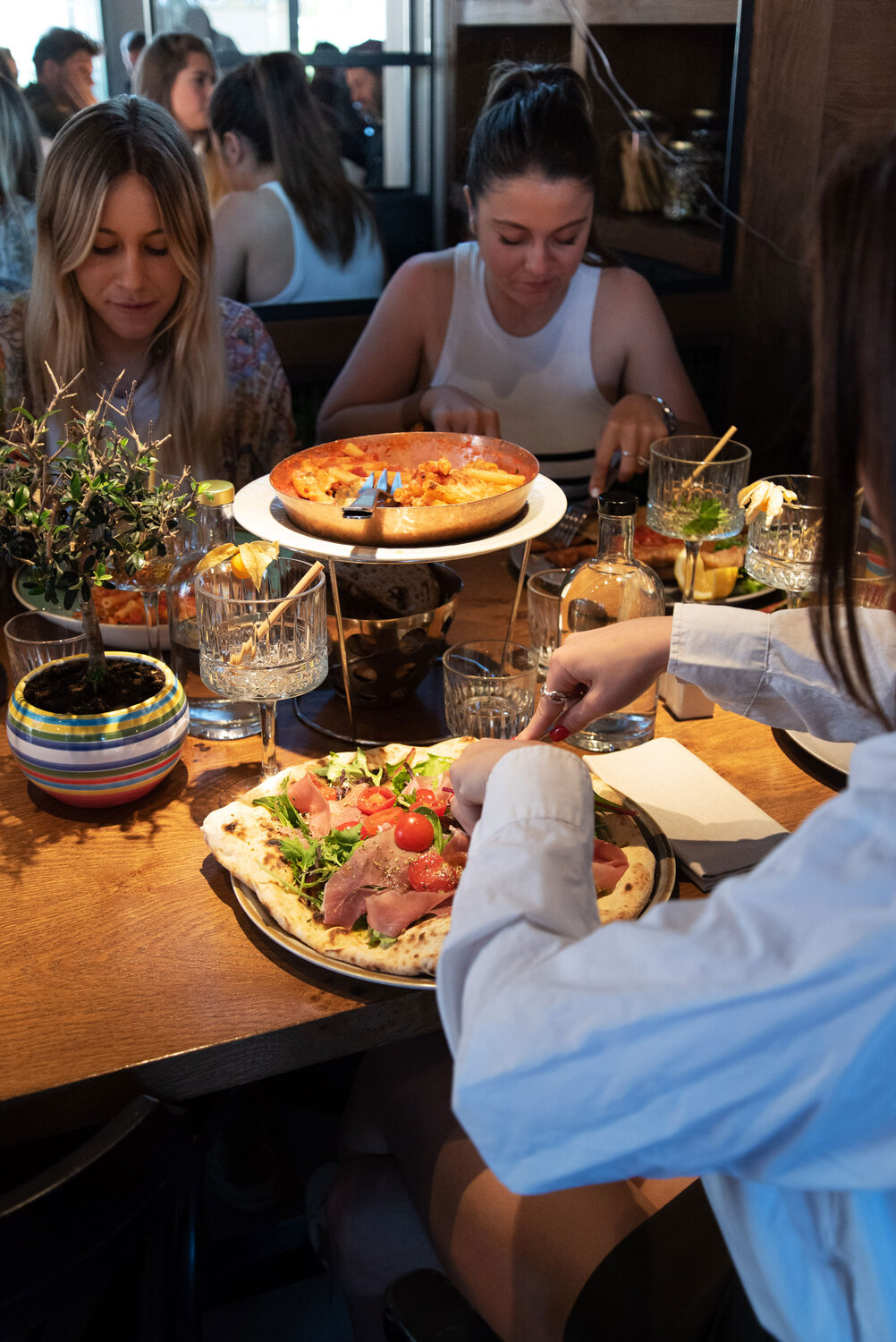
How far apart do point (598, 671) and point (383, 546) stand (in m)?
0.31

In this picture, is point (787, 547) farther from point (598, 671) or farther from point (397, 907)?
point (397, 907)

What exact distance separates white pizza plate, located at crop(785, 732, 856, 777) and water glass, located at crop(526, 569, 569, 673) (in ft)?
1.12

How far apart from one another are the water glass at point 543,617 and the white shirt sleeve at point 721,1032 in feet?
2.69

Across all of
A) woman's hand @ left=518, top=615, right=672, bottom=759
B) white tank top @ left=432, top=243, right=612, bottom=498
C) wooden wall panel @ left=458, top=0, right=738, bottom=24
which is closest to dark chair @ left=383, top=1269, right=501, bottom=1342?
woman's hand @ left=518, top=615, right=672, bottom=759

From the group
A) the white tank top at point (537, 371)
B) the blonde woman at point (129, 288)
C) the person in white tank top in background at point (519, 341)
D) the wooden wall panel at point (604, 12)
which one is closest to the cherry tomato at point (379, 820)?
the blonde woman at point (129, 288)

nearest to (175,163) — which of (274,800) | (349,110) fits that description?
(349,110)

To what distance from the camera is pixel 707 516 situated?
1.62m

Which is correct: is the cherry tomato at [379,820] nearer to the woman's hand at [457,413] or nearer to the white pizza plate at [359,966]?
the white pizza plate at [359,966]

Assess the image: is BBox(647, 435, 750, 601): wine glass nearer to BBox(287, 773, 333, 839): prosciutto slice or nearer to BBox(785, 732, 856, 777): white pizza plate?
BBox(785, 732, 856, 777): white pizza plate

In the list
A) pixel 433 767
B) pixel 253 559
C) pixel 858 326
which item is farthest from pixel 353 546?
pixel 858 326

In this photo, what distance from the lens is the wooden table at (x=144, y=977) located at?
2.96 ft

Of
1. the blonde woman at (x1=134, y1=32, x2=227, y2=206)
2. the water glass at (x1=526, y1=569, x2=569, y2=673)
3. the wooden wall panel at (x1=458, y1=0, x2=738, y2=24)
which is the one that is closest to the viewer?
the water glass at (x1=526, y1=569, x2=569, y2=673)

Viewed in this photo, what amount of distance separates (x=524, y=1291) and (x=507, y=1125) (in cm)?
45

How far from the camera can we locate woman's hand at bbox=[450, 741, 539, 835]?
0.97 meters
